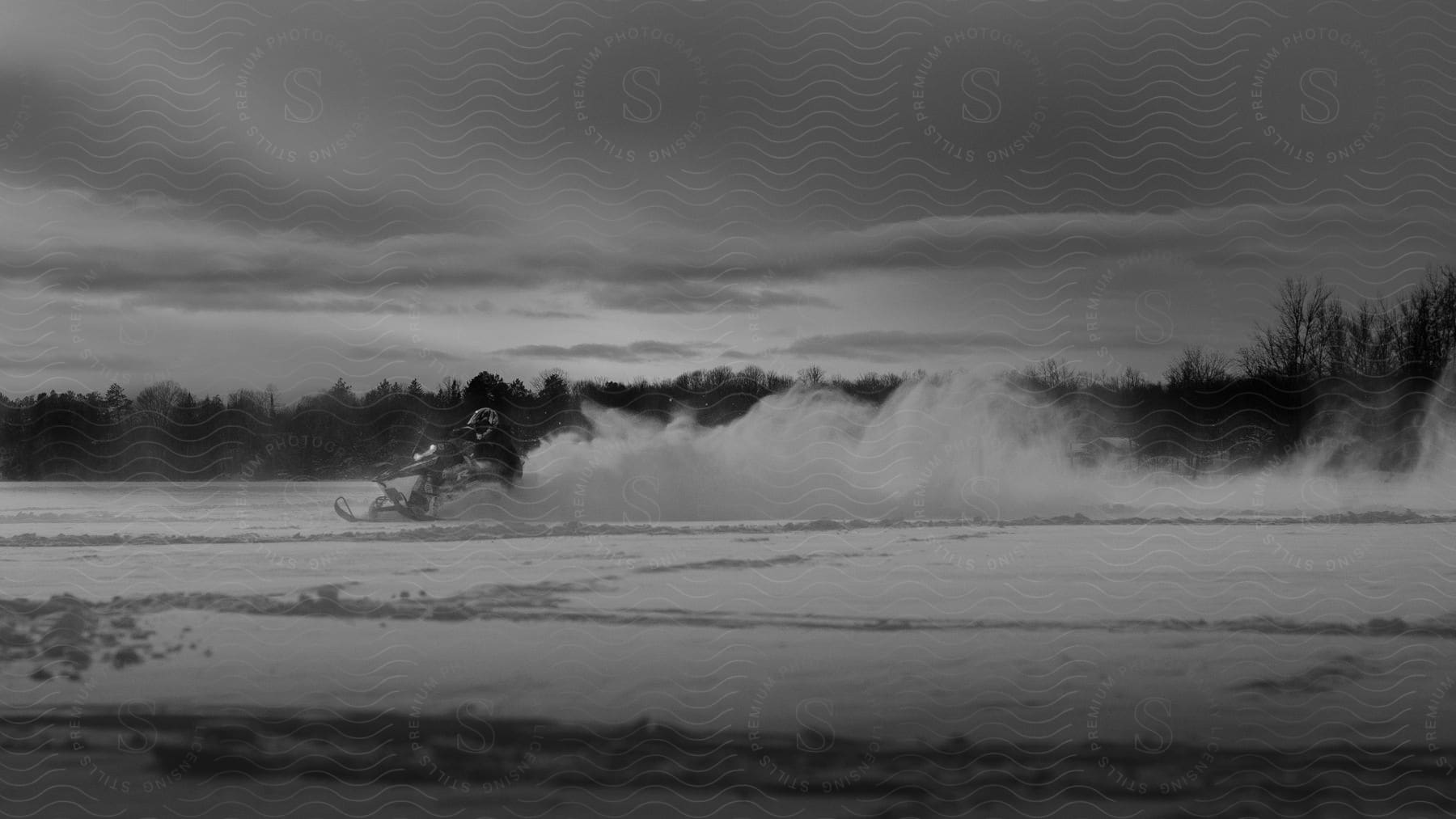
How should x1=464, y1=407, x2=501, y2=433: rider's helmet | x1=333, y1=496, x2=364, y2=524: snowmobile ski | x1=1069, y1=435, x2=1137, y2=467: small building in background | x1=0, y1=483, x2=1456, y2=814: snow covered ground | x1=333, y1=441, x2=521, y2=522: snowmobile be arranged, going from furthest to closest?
x1=333, y1=496, x2=364, y2=524: snowmobile ski < x1=1069, y1=435, x2=1137, y2=467: small building in background < x1=333, y1=441, x2=521, y2=522: snowmobile < x1=464, y1=407, x2=501, y2=433: rider's helmet < x1=0, y1=483, x2=1456, y2=814: snow covered ground

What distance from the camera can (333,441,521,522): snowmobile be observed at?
609 inches

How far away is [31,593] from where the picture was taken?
13.2m

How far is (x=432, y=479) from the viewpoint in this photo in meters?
16.1

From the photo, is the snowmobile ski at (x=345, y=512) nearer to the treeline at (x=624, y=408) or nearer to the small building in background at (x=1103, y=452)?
the treeline at (x=624, y=408)

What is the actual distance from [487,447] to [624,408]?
7.00 ft

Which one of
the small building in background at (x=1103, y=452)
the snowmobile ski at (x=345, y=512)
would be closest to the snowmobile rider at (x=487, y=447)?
the snowmobile ski at (x=345, y=512)

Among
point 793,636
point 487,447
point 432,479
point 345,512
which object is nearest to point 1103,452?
point 793,636

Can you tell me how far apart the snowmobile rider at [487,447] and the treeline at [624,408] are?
19cm

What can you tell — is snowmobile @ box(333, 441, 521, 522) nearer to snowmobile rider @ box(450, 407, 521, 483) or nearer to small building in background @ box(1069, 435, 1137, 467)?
snowmobile rider @ box(450, 407, 521, 483)

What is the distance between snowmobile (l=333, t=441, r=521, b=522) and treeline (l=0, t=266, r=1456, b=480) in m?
0.43

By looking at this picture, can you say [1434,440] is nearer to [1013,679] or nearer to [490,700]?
[1013,679]

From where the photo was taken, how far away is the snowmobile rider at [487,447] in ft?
47.1

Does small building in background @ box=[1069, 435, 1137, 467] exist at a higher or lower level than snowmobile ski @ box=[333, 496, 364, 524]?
higher

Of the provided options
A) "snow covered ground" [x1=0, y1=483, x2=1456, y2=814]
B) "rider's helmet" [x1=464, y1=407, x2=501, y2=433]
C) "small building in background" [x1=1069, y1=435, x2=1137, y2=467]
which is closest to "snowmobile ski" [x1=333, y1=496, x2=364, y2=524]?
"snow covered ground" [x1=0, y1=483, x2=1456, y2=814]
